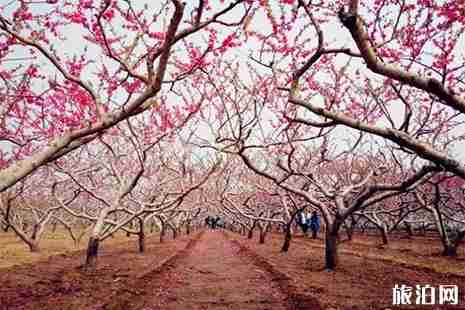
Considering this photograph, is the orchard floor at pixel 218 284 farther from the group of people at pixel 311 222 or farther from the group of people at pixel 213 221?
the group of people at pixel 213 221

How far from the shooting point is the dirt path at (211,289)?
829 centimetres

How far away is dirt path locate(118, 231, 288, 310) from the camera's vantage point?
27.2 feet

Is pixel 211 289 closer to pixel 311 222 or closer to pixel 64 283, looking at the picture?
pixel 64 283

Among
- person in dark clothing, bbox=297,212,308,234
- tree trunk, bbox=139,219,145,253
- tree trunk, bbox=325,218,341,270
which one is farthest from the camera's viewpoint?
person in dark clothing, bbox=297,212,308,234

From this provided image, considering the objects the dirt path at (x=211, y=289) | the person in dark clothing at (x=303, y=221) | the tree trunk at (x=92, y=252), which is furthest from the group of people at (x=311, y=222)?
the tree trunk at (x=92, y=252)

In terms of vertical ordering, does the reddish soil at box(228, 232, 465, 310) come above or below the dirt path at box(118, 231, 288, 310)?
above

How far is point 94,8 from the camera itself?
6719 millimetres

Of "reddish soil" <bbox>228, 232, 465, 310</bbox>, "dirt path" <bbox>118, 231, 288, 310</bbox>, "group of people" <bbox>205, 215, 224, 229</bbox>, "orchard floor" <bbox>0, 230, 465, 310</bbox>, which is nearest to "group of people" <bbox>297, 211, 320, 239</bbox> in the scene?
"orchard floor" <bbox>0, 230, 465, 310</bbox>

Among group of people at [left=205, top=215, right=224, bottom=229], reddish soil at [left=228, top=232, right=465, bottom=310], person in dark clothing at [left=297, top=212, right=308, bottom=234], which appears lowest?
group of people at [left=205, top=215, right=224, bottom=229]

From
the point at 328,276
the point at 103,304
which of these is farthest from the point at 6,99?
the point at 328,276

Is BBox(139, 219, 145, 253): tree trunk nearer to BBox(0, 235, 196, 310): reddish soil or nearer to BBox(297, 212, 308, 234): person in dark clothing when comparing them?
BBox(0, 235, 196, 310): reddish soil

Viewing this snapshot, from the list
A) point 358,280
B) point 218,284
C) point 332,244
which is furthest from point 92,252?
point 358,280

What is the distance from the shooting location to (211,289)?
1017cm

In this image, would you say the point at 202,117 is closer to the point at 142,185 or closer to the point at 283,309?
the point at 283,309
